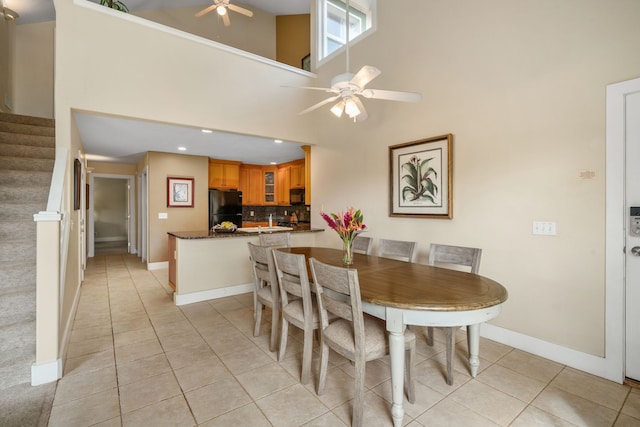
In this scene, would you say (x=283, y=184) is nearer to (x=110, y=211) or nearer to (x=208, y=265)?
(x=208, y=265)

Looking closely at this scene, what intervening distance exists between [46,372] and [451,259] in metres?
3.12

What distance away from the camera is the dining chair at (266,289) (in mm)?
2402

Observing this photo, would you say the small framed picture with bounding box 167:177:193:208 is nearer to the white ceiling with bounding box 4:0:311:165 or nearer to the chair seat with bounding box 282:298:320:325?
the white ceiling with bounding box 4:0:311:165

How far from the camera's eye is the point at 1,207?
260cm

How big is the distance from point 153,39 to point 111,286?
140 inches

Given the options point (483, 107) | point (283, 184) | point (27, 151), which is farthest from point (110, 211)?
point (483, 107)

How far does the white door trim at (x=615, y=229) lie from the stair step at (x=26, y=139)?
5.57 m

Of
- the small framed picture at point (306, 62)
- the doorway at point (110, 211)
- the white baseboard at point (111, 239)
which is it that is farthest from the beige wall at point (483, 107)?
the white baseboard at point (111, 239)

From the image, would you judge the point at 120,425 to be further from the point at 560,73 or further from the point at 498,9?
the point at 498,9

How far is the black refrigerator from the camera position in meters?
6.23

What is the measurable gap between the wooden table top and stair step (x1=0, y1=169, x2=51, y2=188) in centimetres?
326

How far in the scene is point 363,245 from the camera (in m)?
3.21

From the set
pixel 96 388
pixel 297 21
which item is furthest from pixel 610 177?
pixel 297 21

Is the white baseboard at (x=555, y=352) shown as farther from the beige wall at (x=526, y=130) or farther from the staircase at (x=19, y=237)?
the staircase at (x=19, y=237)
